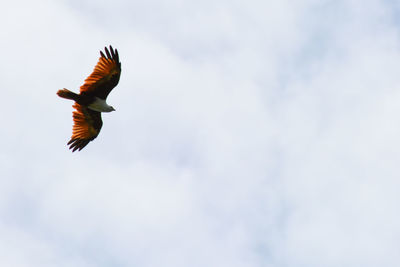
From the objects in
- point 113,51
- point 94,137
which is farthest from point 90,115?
point 113,51

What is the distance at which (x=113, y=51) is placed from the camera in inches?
1347

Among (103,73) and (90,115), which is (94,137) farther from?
(103,73)

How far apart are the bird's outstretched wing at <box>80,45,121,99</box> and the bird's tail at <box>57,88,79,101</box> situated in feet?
1.35

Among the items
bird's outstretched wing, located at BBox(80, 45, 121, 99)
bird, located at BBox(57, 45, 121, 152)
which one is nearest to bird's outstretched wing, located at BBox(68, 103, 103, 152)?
bird, located at BBox(57, 45, 121, 152)

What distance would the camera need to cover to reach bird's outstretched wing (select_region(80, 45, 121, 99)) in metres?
34.3

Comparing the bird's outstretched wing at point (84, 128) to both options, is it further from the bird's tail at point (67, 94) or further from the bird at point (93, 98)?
the bird's tail at point (67, 94)

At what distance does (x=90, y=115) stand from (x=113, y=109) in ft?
5.39

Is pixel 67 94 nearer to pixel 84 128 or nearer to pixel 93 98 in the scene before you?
pixel 93 98

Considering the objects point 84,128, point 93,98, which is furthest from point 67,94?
point 84,128

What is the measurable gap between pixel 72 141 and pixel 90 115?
5.27 ft

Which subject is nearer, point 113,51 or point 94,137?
point 113,51

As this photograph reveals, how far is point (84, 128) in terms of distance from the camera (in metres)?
37.6

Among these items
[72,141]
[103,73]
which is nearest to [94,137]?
[72,141]

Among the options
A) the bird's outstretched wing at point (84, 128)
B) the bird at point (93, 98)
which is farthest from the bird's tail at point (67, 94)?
the bird's outstretched wing at point (84, 128)
